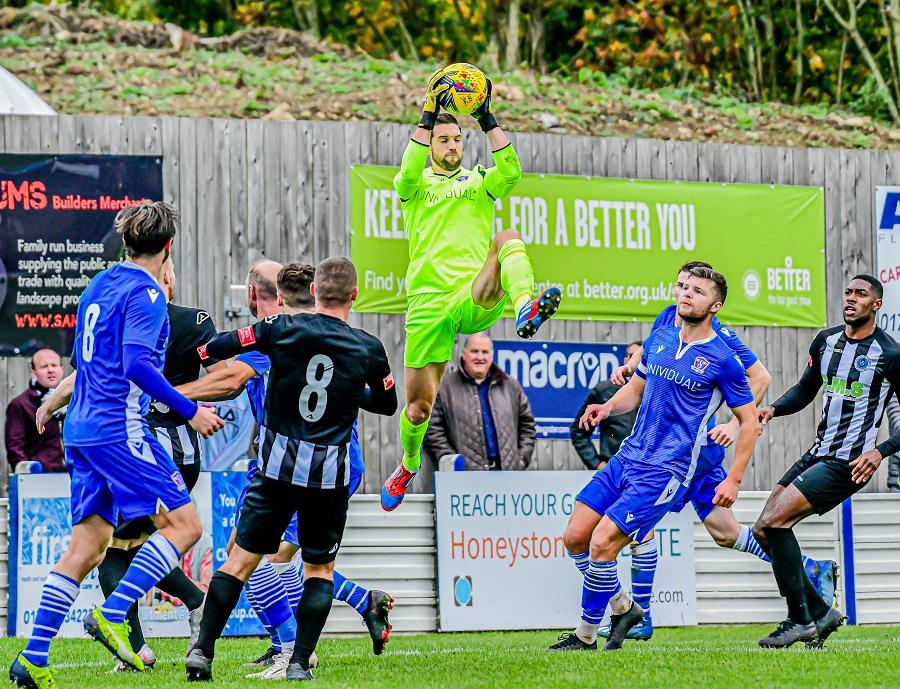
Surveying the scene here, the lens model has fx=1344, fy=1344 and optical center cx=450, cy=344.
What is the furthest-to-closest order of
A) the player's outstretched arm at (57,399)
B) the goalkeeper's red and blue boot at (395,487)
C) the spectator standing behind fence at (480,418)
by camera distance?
1. the spectator standing behind fence at (480,418)
2. the goalkeeper's red and blue boot at (395,487)
3. the player's outstretched arm at (57,399)

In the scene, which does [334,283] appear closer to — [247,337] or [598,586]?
[247,337]

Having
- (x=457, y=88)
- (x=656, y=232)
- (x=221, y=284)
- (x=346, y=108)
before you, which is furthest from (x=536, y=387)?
(x=457, y=88)

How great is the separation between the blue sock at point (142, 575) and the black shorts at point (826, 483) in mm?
4078

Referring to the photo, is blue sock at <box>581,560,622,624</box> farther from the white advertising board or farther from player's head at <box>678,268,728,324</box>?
the white advertising board

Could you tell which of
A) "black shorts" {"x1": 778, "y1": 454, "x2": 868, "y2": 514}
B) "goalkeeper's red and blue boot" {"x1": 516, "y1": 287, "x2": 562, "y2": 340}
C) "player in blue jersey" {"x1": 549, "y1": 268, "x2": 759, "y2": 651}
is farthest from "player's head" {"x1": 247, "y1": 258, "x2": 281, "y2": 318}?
"black shorts" {"x1": 778, "y1": 454, "x2": 868, "y2": 514}

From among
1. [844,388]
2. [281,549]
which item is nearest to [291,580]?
[281,549]

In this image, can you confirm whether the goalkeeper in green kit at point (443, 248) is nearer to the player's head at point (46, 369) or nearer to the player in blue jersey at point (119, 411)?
the player in blue jersey at point (119, 411)

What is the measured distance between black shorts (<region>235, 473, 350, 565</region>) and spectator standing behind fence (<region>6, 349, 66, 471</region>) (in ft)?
19.4

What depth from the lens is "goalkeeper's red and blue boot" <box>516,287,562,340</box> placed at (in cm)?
770

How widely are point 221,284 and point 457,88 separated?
5.61 metres

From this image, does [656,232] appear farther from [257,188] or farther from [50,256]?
[50,256]

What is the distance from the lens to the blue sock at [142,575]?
21.8 ft

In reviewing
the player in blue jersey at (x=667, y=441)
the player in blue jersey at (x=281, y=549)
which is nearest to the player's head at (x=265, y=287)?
the player in blue jersey at (x=281, y=549)

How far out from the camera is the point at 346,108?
17.0m
